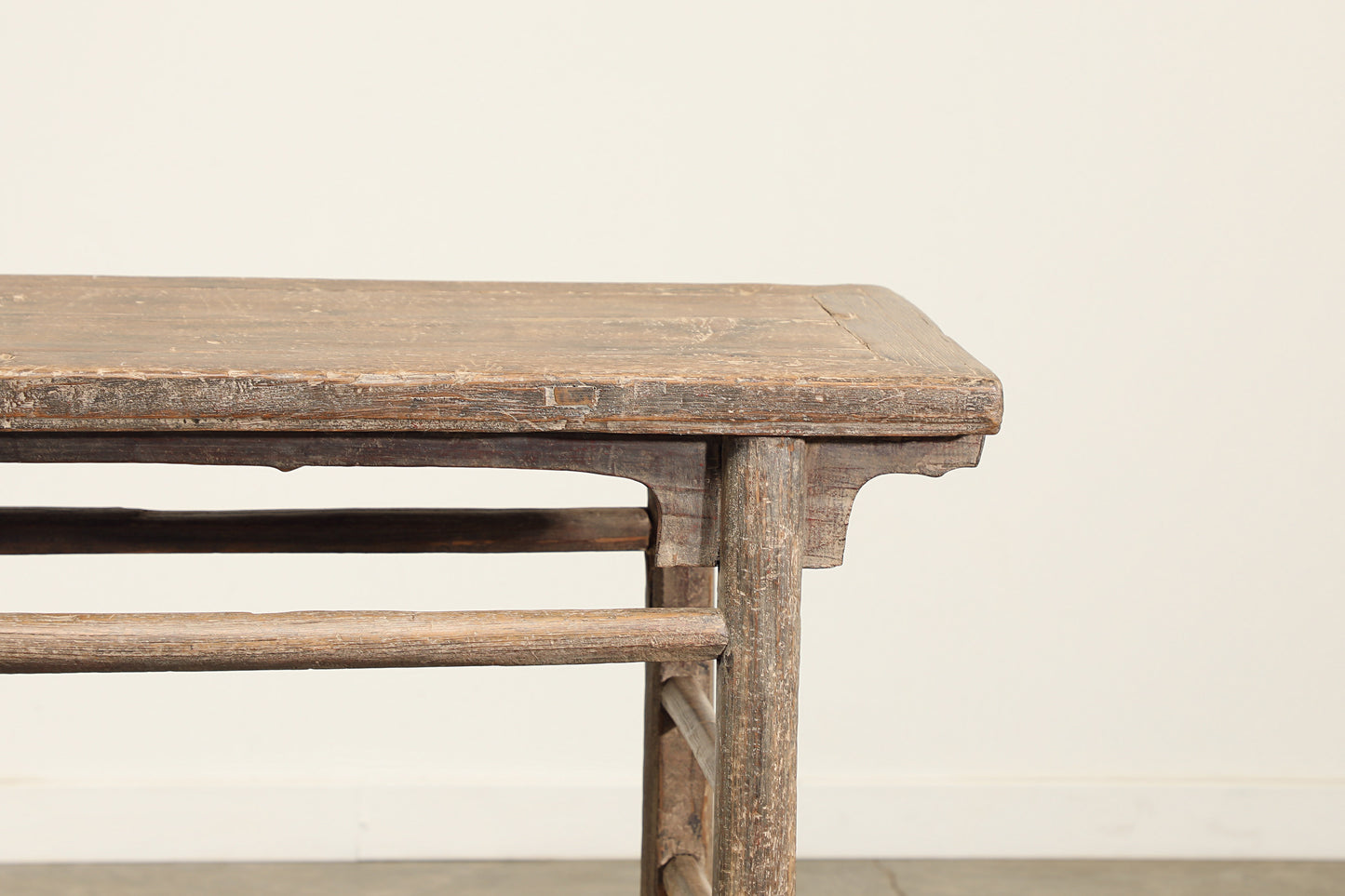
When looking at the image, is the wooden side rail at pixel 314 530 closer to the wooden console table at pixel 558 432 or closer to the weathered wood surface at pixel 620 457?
the wooden console table at pixel 558 432

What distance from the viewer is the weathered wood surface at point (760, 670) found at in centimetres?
133

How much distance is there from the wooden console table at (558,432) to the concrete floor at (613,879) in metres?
1.40

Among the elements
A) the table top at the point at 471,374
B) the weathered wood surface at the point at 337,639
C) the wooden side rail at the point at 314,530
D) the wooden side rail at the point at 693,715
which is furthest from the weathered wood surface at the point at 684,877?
the table top at the point at 471,374

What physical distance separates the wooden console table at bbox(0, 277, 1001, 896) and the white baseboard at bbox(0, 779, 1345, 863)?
4.91 ft

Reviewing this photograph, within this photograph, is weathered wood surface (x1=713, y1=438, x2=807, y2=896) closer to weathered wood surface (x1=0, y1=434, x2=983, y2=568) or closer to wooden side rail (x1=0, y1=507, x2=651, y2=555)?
weathered wood surface (x1=0, y1=434, x2=983, y2=568)

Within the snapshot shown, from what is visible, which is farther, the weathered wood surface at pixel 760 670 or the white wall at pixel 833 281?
the white wall at pixel 833 281

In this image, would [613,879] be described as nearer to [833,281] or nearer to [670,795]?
[670,795]

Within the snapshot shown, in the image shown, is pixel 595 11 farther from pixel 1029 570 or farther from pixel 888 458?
pixel 888 458

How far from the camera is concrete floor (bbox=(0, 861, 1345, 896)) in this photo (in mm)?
2713

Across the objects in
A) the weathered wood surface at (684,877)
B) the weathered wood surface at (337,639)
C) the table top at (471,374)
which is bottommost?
the weathered wood surface at (684,877)

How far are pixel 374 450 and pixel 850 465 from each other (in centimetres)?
43

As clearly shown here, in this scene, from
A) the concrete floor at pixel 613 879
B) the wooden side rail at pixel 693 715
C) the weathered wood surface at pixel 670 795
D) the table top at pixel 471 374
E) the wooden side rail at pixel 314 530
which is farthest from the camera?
the concrete floor at pixel 613 879

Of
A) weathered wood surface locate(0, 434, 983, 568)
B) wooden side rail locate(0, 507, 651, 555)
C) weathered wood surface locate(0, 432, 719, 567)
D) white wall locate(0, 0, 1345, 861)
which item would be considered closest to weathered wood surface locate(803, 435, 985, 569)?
weathered wood surface locate(0, 434, 983, 568)

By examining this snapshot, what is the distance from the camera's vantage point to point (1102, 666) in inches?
118
